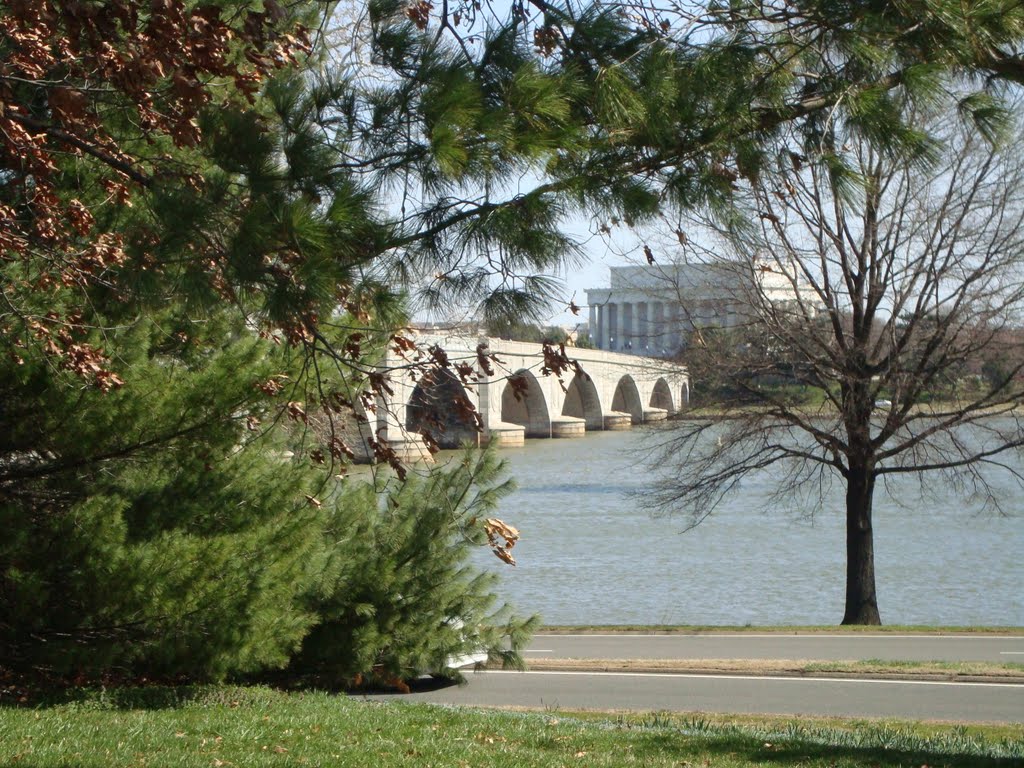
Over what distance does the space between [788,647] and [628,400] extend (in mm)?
51998

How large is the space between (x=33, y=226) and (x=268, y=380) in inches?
82.8

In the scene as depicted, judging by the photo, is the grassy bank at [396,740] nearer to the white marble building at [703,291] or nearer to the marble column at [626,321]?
the white marble building at [703,291]

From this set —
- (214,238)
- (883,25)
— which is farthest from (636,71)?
(214,238)

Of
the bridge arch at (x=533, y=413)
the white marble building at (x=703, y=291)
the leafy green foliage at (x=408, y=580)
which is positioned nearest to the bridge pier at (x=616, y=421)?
the bridge arch at (x=533, y=413)

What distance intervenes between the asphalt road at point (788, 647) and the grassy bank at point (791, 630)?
0.20 m

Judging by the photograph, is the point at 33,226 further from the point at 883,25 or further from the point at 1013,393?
the point at 1013,393

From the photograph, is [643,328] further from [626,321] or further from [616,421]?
[616,421]

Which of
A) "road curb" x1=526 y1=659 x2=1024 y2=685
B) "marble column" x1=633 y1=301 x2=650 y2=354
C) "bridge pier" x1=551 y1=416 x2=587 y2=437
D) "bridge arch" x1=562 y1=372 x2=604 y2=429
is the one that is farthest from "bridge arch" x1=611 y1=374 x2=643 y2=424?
"road curb" x1=526 y1=659 x2=1024 y2=685

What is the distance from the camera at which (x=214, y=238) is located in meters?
5.05

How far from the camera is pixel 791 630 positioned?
15.5 metres

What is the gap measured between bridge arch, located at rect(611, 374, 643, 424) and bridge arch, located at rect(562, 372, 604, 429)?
1.33 m

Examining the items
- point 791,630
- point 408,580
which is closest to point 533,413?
point 791,630

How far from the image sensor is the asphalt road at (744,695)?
1038cm

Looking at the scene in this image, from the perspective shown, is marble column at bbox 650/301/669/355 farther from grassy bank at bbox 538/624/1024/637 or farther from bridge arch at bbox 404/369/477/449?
bridge arch at bbox 404/369/477/449
